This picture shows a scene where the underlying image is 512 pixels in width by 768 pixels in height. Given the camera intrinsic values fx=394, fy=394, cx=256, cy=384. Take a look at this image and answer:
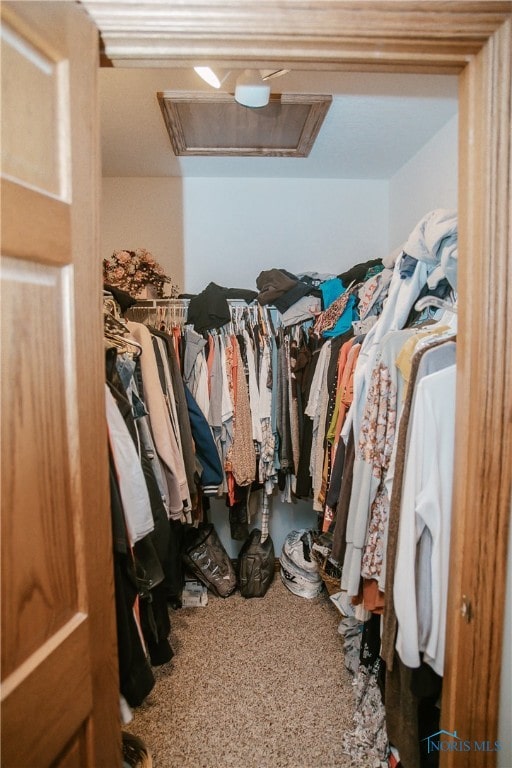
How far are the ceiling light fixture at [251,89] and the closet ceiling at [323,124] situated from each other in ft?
0.50

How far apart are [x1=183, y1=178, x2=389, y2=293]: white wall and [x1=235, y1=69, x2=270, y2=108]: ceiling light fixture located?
106 centimetres

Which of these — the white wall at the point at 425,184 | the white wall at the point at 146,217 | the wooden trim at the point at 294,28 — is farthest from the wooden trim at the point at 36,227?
the white wall at the point at 146,217

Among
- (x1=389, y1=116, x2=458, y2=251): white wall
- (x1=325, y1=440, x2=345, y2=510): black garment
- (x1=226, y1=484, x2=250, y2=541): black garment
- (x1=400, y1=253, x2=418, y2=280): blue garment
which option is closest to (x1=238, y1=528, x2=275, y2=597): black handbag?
(x1=226, y1=484, x2=250, y2=541): black garment

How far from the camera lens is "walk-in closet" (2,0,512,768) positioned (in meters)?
0.69

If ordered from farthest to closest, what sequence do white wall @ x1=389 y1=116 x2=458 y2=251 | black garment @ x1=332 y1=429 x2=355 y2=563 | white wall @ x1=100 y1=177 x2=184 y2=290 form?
white wall @ x1=100 y1=177 x2=184 y2=290, white wall @ x1=389 y1=116 x2=458 y2=251, black garment @ x1=332 y1=429 x2=355 y2=563

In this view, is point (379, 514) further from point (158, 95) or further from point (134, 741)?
point (158, 95)

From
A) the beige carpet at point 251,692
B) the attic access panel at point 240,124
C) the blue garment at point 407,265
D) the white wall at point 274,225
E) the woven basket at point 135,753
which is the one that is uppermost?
the attic access panel at point 240,124

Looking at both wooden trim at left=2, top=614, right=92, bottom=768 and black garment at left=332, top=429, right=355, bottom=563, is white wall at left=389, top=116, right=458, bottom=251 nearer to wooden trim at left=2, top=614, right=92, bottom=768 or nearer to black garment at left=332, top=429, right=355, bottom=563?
black garment at left=332, top=429, right=355, bottom=563

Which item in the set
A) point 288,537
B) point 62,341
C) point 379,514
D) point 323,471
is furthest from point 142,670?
point 288,537

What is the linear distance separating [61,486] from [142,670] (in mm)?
738

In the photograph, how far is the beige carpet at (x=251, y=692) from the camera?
146 cm

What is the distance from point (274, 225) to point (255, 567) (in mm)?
2189

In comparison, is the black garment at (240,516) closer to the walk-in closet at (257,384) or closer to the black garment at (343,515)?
the walk-in closet at (257,384)

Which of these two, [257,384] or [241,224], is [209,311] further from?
[241,224]
